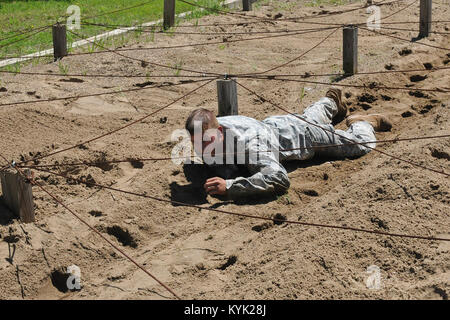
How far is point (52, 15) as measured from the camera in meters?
12.0

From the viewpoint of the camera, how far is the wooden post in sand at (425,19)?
9.84 m

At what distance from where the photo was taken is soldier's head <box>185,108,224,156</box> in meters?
5.66

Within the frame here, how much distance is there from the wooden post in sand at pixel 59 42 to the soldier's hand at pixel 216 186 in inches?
173

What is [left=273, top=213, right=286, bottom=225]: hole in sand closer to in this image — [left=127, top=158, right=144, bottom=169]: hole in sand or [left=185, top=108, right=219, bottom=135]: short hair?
[left=185, top=108, right=219, bottom=135]: short hair

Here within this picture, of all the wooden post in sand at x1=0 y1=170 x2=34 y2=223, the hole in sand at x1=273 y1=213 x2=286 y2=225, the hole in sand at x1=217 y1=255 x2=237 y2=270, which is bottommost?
the hole in sand at x1=217 y1=255 x2=237 y2=270

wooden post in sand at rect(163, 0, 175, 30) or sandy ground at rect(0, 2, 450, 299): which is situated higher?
wooden post in sand at rect(163, 0, 175, 30)

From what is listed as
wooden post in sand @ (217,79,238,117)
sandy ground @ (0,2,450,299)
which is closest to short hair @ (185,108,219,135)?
sandy ground @ (0,2,450,299)

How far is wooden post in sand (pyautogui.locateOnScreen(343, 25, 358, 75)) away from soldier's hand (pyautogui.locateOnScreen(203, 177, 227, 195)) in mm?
3435

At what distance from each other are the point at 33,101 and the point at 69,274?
300cm

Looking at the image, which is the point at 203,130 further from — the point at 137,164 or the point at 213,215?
the point at 137,164

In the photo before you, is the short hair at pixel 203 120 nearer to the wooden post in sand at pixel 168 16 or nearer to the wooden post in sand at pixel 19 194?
the wooden post in sand at pixel 19 194

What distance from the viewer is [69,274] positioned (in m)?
4.80

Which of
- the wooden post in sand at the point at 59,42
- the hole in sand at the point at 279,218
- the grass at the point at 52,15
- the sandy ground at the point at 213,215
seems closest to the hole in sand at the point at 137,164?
the sandy ground at the point at 213,215

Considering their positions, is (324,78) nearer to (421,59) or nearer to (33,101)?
(421,59)
